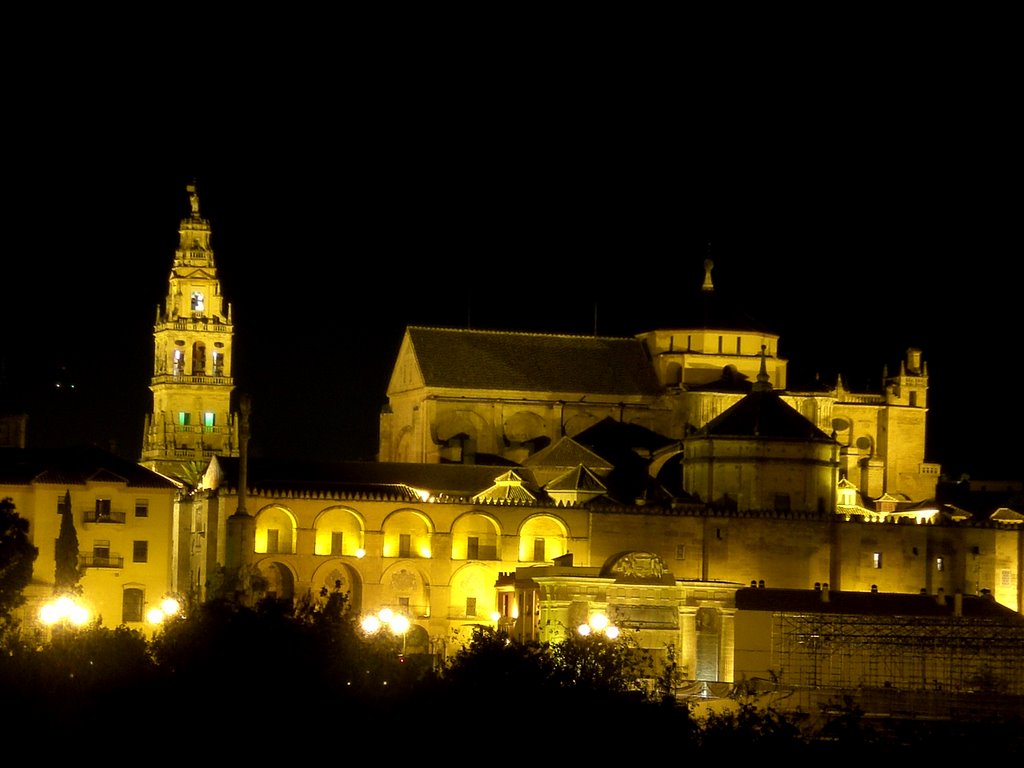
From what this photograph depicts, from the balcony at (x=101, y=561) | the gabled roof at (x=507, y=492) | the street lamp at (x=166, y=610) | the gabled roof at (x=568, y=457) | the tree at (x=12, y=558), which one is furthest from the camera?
the gabled roof at (x=568, y=457)

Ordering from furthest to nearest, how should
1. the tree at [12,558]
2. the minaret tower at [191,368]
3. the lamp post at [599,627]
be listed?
the minaret tower at [191,368] < the lamp post at [599,627] < the tree at [12,558]

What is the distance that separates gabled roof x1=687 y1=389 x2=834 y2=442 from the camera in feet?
289

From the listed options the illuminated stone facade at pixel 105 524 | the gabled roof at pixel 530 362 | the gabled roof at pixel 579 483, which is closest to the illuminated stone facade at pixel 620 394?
the gabled roof at pixel 530 362

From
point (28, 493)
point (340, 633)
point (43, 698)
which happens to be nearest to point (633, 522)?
point (28, 493)

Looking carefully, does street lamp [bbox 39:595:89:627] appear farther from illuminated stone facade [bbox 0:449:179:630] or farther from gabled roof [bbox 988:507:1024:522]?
gabled roof [bbox 988:507:1024:522]

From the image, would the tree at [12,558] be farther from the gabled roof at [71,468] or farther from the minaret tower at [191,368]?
the minaret tower at [191,368]

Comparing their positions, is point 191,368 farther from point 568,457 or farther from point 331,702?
point 331,702

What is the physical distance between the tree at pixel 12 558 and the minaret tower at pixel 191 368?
25863 millimetres

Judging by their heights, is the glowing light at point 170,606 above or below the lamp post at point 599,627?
above

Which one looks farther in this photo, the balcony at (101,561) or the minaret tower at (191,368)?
the minaret tower at (191,368)

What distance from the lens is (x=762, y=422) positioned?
290ft

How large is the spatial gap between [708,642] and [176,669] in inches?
1136

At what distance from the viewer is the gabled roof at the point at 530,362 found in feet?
325

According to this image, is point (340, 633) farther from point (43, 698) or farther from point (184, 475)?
point (184, 475)
